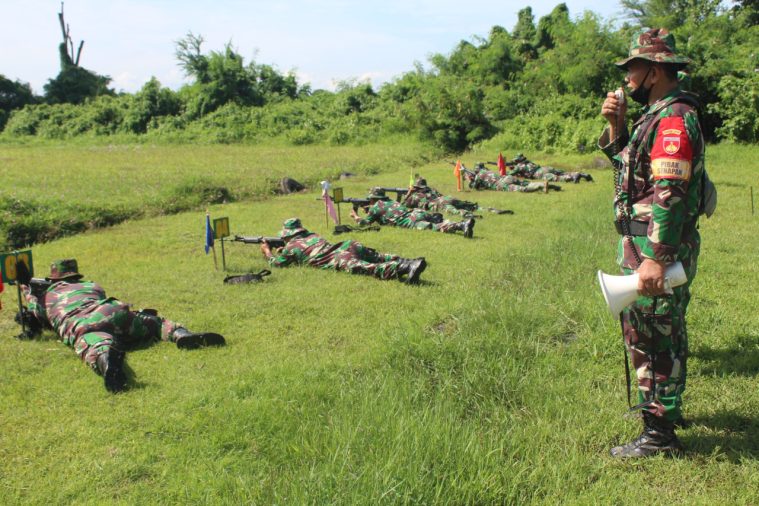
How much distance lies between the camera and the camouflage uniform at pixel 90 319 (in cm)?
485

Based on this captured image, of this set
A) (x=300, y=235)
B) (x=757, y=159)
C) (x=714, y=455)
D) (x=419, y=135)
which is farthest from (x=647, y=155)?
(x=419, y=135)

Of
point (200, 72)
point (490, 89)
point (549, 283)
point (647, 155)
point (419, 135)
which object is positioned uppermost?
point (200, 72)

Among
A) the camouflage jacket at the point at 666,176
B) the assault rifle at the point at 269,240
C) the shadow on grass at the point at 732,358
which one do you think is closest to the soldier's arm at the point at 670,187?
the camouflage jacket at the point at 666,176

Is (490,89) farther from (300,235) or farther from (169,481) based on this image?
(169,481)

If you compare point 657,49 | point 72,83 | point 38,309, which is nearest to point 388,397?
point 657,49

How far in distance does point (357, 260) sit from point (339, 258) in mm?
251

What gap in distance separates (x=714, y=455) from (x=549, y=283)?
299cm

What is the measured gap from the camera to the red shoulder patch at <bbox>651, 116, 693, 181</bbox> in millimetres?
2830

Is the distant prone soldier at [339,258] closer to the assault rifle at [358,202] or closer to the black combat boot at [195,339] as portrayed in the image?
the black combat boot at [195,339]

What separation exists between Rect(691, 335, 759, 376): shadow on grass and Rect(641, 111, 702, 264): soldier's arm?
5.19 feet

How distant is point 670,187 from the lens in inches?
111

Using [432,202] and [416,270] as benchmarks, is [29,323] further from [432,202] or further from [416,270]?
[432,202]

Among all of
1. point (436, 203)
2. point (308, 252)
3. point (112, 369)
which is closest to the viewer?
point (112, 369)

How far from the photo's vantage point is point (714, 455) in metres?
3.05
